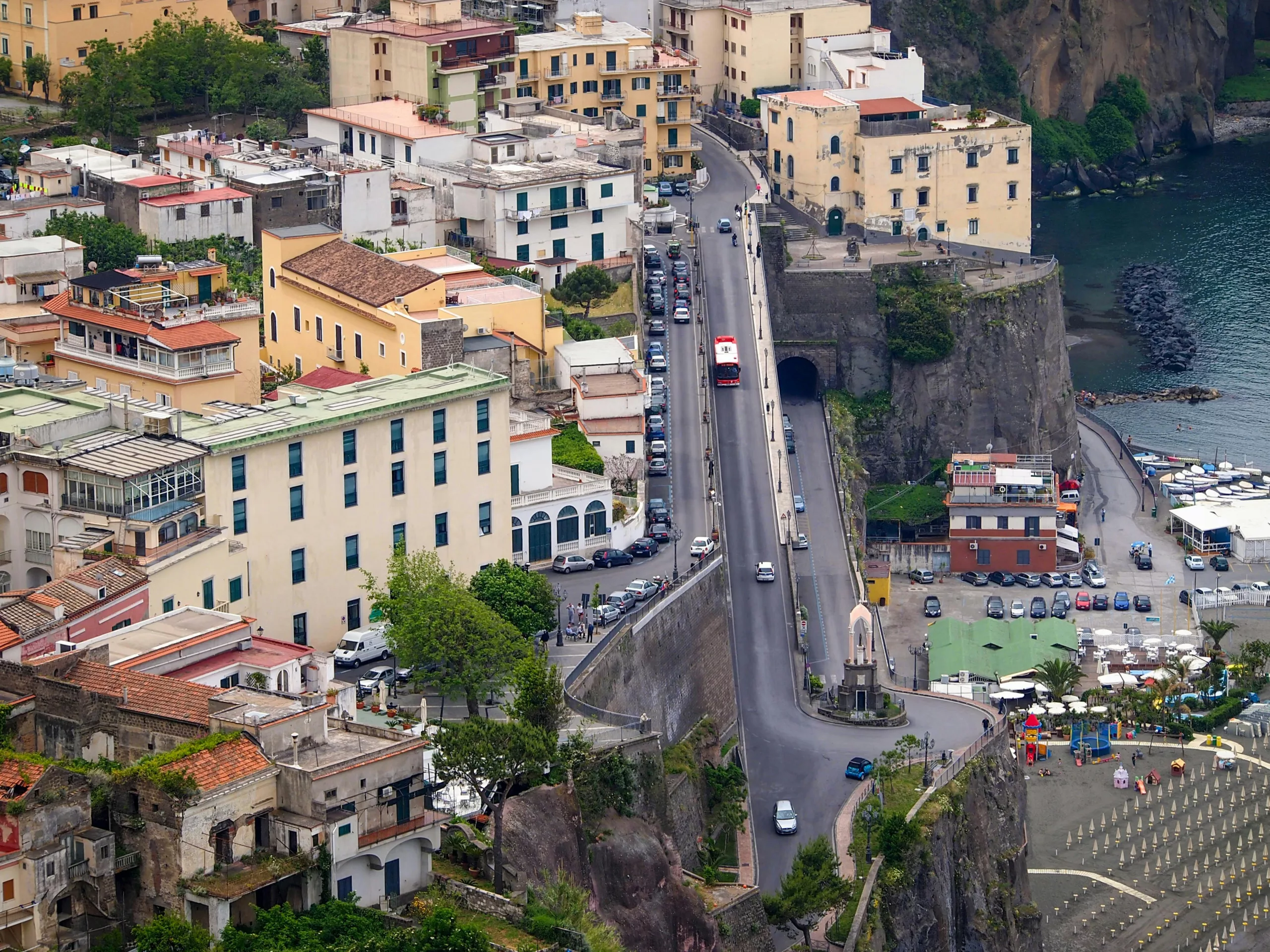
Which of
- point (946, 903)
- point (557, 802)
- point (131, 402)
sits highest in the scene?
point (131, 402)

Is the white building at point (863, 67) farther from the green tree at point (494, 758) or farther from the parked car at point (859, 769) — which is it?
the green tree at point (494, 758)

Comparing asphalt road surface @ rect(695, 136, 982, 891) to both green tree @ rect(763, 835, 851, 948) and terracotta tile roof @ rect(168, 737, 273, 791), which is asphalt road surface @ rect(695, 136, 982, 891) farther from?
terracotta tile roof @ rect(168, 737, 273, 791)

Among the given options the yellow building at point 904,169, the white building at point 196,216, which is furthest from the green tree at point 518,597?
the yellow building at point 904,169

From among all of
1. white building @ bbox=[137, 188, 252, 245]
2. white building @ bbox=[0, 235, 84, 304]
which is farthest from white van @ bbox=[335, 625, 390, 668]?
white building @ bbox=[137, 188, 252, 245]

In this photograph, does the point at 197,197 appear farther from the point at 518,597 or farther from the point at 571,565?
the point at 518,597

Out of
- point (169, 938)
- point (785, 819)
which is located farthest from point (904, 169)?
point (169, 938)

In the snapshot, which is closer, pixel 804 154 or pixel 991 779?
pixel 991 779

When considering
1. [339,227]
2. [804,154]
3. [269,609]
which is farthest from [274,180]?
[269,609]

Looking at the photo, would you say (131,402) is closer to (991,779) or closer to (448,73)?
(991,779)
